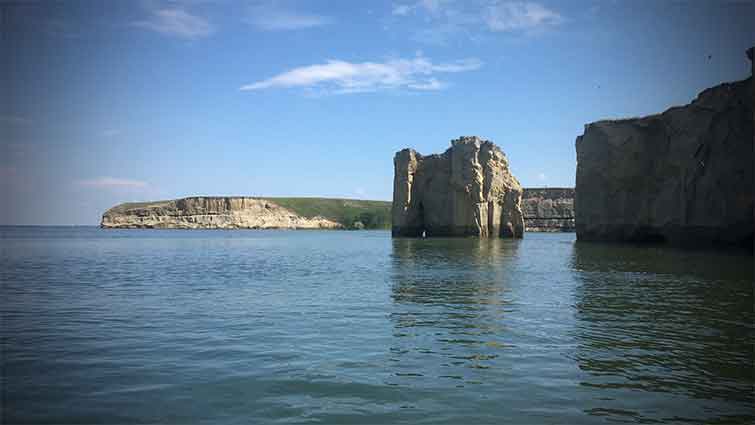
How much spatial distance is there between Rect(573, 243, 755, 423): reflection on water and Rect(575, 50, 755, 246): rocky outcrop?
67.8 feet

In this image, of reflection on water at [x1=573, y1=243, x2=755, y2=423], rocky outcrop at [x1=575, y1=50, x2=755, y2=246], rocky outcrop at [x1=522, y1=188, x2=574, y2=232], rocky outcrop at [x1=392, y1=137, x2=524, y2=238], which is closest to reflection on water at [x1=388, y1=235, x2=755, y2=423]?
reflection on water at [x1=573, y1=243, x2=755, y2=423]

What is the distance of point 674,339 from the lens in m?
11.8

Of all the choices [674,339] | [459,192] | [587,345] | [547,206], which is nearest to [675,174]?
[459,192]

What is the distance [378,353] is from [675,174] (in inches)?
1843

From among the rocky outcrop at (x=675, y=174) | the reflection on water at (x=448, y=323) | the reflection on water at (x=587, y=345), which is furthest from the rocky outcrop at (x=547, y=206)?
the reflection on water at (x=587, y=345)

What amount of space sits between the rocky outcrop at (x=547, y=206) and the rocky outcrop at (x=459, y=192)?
72962 millimetres

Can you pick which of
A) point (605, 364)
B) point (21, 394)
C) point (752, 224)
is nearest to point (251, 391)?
point (21, 394)

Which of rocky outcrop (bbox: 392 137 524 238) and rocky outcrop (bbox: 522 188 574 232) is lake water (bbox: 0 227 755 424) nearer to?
rocky outcrop (bbox: 392 137 524 238)

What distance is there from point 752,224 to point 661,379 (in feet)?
123

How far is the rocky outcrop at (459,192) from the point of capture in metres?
79.1

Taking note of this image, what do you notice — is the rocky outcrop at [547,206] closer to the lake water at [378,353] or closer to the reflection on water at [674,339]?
the reflection on water at [674,339]

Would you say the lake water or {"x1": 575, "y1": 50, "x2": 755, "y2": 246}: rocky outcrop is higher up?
{"x1": 575, "y1": 50, "x2": 755, "y2": 246}: rocky outcrop

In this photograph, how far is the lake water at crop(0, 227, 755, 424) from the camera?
745 cm

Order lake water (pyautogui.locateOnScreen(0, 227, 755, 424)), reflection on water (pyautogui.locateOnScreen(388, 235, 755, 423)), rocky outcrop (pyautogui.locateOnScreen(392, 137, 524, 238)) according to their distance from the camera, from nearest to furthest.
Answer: lake water (pyautogui.locateOnScreen(0, 227, 755, 424)) < reflection on water (pyautogui.locateOnScreen(388, 235, 755, 423)) < rocky outcrop (pyautogui.locateOnScreen(392, 137, 524, 238))
